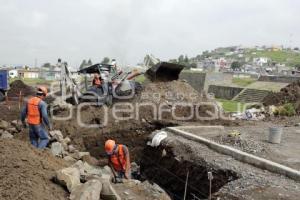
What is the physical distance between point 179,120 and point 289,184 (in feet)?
28.4

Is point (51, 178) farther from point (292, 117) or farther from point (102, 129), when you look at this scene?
point (292, 117)

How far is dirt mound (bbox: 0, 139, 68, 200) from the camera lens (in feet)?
18.6

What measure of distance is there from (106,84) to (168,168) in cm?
751

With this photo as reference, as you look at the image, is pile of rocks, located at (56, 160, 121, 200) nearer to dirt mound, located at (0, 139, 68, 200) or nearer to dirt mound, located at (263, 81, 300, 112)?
dirt mound, located at (0, 139, 68, 200)

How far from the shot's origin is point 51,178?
6.41m

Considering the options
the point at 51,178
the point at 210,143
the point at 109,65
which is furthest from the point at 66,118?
the point at 51,178

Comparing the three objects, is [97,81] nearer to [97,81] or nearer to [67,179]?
[97,81]

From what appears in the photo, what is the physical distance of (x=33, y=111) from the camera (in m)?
8.73

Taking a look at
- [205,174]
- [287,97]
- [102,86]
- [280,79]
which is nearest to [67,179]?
[205,174]

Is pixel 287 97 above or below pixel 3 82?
below

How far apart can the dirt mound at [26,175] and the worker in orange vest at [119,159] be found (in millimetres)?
1256

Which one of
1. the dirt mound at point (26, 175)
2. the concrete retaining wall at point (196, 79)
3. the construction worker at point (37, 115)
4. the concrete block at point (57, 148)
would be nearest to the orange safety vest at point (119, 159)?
the dirt mound at point (26, 175)

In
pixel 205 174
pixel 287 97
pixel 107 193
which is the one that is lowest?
pixel 205 174

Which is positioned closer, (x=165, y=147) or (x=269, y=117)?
(x=165, y=147)
